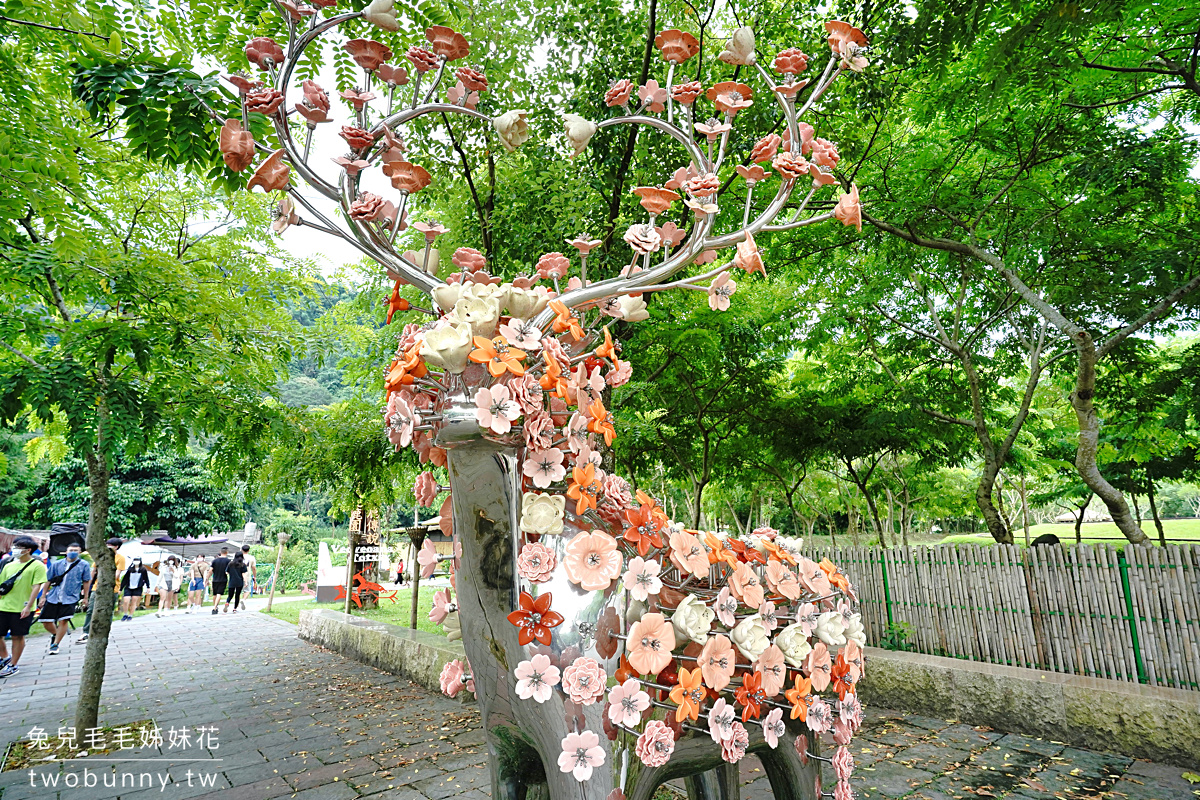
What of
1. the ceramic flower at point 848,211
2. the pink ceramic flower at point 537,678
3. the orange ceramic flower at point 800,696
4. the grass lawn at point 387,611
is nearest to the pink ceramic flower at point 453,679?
the pink ceramic flower at point 537,678

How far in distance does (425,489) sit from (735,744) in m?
1.18

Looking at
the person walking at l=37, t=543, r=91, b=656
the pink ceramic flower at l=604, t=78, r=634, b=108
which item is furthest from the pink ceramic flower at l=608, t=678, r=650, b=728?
the person walking at l=37, t=543, r=91, b=656

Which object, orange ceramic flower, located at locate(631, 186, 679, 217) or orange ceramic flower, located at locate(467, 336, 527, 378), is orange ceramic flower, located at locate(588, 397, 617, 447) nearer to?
orange ceramic flower, located at locate(467, 336, 527, 378)

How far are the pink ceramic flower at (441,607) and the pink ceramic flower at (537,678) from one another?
1.34ft

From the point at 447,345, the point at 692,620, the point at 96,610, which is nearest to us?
the point at 447,345

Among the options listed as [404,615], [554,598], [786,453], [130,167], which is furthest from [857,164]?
[404,615]

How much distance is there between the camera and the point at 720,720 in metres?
1.68

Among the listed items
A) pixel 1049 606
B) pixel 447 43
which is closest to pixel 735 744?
pixel 447 43

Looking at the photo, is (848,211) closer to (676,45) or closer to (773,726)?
(676,45)

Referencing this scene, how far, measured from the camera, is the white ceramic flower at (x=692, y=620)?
165 cm

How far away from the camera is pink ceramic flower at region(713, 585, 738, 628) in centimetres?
173

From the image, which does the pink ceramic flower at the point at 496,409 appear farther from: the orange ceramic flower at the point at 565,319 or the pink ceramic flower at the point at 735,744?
the pink ceramic flower at the point at 735,744

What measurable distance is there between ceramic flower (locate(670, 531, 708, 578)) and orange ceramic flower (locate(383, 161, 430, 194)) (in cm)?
125

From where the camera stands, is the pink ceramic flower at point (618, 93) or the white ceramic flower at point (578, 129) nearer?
the white ceramic flower at point (578, 129)
